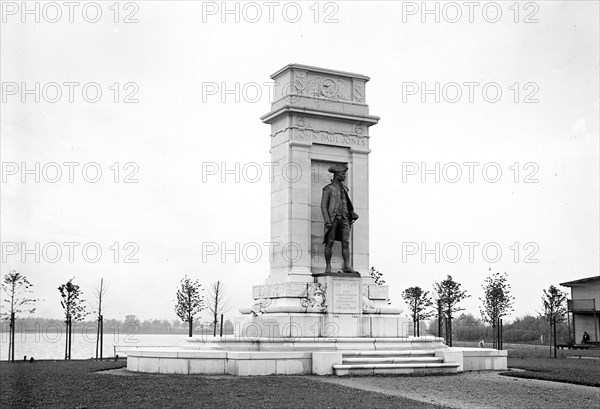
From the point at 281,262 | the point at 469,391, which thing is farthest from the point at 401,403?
the point at 281,262

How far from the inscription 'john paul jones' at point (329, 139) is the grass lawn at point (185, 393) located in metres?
9.56

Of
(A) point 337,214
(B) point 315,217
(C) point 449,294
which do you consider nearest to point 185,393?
(A) point 337,214

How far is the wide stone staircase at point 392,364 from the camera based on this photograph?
74.3 ft

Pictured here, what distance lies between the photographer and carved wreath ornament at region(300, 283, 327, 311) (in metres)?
26.4

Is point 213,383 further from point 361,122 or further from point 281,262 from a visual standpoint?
point 361,122

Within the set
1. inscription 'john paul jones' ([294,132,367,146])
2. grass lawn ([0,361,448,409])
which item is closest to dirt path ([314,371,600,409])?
grass lawn ([0,361,448,409])

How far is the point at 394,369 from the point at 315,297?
444 cm

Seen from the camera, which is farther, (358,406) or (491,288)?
(491,288)

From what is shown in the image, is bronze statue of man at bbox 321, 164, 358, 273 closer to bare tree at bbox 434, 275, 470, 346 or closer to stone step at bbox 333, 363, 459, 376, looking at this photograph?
stone step at bbox 333, 363, 459, 376

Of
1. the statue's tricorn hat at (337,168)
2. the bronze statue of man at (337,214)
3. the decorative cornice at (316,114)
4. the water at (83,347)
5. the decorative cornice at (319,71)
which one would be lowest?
the water at (83,347)

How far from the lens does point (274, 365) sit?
22406 mm

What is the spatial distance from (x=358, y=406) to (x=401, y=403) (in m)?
1.02

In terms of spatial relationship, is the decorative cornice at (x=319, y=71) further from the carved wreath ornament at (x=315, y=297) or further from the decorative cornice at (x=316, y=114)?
the carved wreath ornament at (x=315, y=297)

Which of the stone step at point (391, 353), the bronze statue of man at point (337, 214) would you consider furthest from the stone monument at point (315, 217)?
the stone step at point (391, 353)
